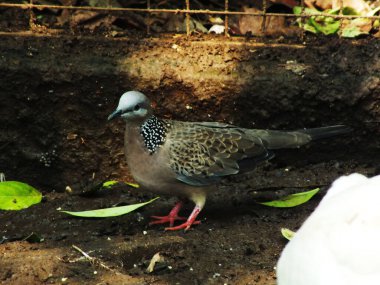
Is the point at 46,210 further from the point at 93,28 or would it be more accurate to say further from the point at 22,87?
the point at 93,28

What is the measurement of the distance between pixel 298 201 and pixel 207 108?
1038 millimetres

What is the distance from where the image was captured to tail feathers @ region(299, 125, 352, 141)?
17.9ft

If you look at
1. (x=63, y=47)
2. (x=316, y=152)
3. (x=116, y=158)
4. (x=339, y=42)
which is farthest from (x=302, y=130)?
(x=63, y=47)

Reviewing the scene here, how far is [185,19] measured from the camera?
6383mm

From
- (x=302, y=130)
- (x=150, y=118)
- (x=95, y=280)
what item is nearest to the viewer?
(x=95, y=280)

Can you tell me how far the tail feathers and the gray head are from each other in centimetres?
121

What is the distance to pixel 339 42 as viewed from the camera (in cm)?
591

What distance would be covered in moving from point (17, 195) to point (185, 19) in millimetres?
2137

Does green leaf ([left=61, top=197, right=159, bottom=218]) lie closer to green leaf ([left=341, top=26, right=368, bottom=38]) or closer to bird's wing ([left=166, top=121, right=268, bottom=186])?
bird's wing ([left=166, top=121, right=268, bottom=186])

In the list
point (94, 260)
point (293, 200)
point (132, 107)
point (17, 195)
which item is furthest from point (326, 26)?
point (94, 260)

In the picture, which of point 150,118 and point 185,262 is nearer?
point 185,262

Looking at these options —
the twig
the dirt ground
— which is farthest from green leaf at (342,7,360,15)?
the twig

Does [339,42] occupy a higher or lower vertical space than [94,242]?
higher

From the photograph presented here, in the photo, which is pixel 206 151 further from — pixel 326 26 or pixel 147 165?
pixel 326 26
